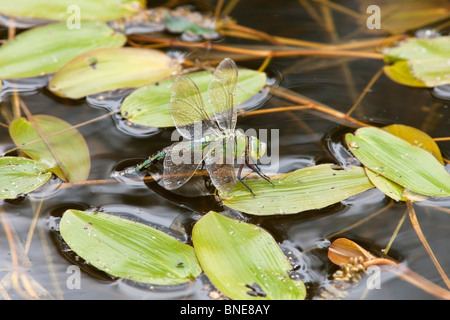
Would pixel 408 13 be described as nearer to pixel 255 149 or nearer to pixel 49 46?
pixel 255 149

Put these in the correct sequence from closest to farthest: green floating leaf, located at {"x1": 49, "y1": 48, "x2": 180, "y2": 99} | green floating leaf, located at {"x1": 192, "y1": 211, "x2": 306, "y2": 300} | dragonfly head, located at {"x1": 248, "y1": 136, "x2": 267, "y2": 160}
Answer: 1. green floating leaf, located at {"x1": 192, "y1": 211, "x2": 306, "y2": 300}
2. dragonfly head, located at {"x1": 248, "y1": 136, "x2": 267, "y2": 160}
3. green floating leaf, located at {"x1": 49, "y1": 48, "x2": 180, "y2": 99}

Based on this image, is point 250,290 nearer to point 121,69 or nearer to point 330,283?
point 330,283

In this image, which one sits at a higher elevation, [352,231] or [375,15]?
[375,15]

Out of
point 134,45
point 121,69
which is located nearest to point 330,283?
point 121,69

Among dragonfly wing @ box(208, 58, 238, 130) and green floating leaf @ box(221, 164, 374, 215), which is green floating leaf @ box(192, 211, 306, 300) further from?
dragonfly wing @ box(208, 58, 238, 130)

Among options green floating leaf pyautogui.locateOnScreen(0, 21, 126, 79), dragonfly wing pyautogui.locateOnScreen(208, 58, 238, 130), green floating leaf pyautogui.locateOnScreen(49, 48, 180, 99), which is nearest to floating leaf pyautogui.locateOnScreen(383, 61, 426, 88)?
dragonfly wing pyautogui.locateOnScreen(208, 58, 238, 130)

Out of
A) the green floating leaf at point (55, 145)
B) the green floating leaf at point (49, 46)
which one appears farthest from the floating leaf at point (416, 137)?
the green floating leaf at point (49, 46)

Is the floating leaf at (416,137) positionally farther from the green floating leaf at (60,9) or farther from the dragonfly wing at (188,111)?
the green floating leaf at (60,9)
